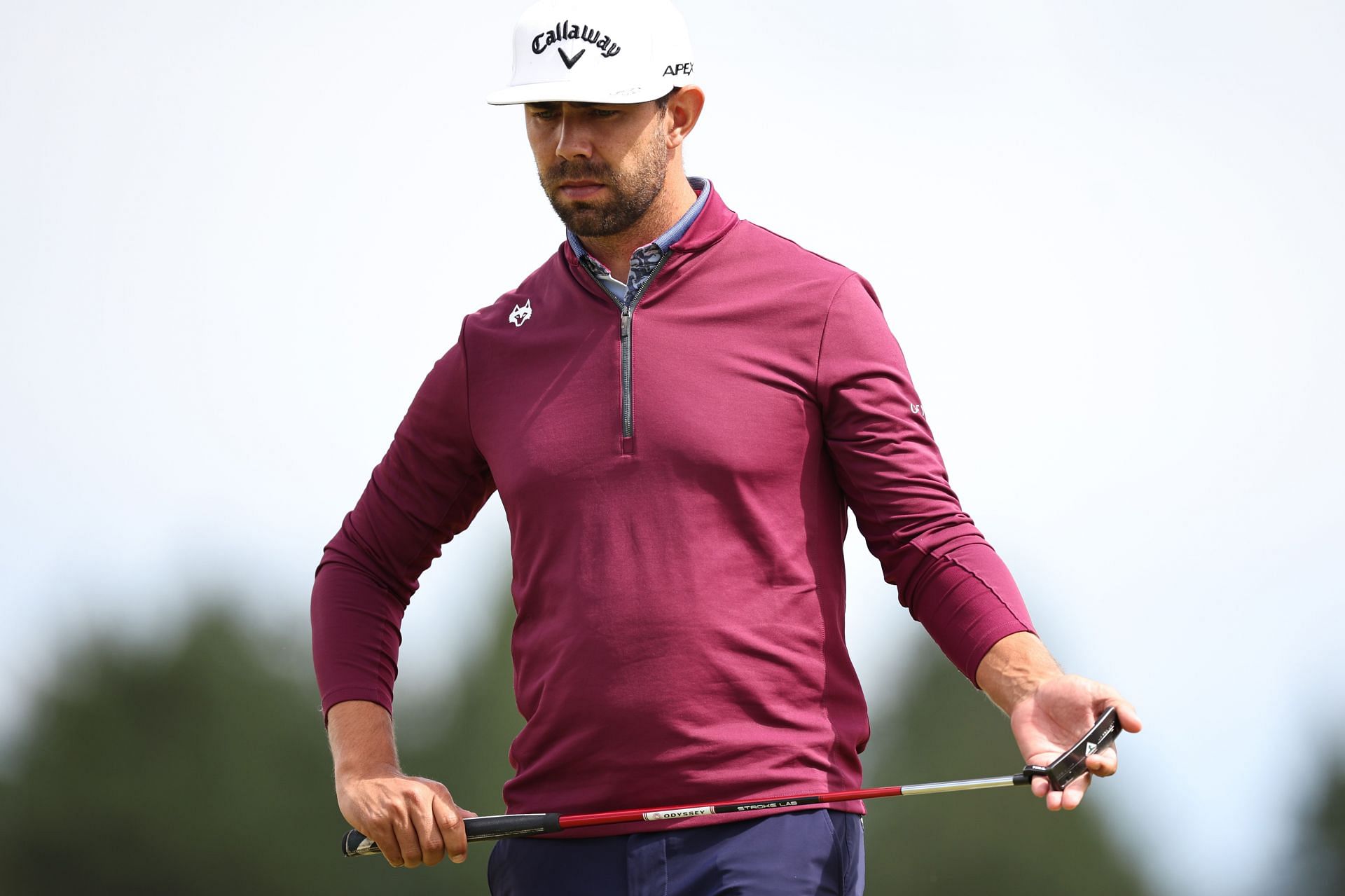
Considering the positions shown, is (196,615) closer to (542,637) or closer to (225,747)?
(225,747)

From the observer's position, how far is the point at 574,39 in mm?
3631

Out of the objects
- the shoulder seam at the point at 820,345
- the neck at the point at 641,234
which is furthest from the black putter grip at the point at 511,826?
the neck at the point at 641,234

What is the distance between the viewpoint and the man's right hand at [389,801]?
11.1 ft

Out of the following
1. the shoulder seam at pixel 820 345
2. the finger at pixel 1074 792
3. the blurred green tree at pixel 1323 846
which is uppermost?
the shoulder seam at pixel 820 345

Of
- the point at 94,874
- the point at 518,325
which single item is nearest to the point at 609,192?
the point at 518,325

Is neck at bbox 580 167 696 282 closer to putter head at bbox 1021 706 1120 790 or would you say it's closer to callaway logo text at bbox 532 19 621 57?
callaway logo text at bbox 532 19 621 57

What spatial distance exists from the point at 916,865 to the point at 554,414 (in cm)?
2145

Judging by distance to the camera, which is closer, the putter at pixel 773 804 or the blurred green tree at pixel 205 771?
the putter at pixel 773 804

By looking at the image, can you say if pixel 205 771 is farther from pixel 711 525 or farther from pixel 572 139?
pixel 711 525

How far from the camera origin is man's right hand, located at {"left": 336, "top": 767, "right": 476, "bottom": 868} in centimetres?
338

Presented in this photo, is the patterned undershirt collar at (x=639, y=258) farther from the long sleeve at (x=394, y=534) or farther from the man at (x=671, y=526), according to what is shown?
the long sleeve at (x=394, y=534)

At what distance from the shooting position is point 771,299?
3.56 meters

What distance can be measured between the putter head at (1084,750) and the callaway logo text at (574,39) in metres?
1.47

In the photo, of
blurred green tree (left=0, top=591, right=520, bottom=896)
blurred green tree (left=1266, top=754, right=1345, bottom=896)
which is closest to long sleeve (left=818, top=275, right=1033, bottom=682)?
blurred green tree (left=0, top=591, right=520, bottom=896)
